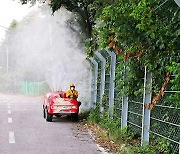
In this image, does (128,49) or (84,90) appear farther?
(84,90)

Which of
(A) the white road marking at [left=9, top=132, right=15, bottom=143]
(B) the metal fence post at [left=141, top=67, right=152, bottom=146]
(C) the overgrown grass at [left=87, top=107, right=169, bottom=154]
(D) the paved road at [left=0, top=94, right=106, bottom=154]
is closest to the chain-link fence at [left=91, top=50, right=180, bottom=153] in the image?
(B) the metal fence post at [left=141, top=67, right=152, bottom=146]

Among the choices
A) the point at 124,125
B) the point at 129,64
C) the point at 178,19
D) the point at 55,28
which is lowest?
the point at 124,125

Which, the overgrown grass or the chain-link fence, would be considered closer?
the chain-link fence

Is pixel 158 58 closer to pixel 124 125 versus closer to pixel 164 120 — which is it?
pixel 164 120

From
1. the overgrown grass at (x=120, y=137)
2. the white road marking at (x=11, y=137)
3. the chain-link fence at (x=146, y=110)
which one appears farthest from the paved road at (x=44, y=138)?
the chain-link fence at (x=146, y=110)

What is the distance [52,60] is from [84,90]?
12678mm

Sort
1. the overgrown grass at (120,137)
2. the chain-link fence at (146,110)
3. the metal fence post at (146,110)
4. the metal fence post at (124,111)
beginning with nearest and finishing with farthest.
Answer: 1. the chain-link fence at (146,110)
2. the overgrown grass at (120,137)
3. the metal fence post at (146,110)
4. the metal fence post at (124,111)

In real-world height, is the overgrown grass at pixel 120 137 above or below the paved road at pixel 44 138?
above

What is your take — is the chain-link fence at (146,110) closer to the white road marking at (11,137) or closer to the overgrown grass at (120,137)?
the overgrown grass at (120,137)

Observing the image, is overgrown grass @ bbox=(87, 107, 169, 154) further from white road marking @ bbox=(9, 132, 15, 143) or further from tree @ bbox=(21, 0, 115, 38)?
tree @ bbox=(21, 0, 115, 38)

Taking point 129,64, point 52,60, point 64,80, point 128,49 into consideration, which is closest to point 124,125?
point 129,64

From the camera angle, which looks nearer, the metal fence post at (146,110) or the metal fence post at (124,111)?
the metal fence post at (146,110)

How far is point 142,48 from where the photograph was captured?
7.89 meters

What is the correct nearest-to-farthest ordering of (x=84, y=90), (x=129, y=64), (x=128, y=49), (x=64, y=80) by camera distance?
(x=128, y=49), (x=129, y=64), (x=84, y=90), (x=64, y=80)
